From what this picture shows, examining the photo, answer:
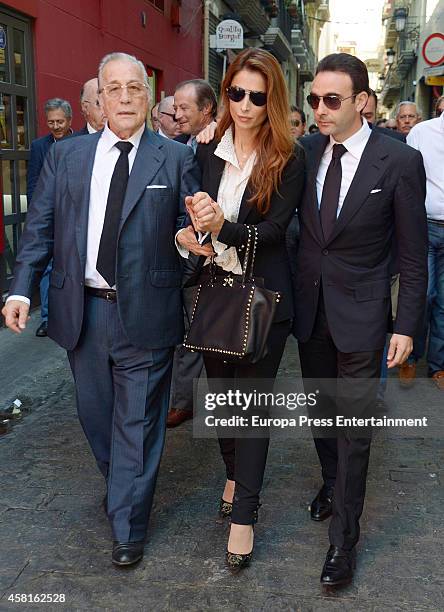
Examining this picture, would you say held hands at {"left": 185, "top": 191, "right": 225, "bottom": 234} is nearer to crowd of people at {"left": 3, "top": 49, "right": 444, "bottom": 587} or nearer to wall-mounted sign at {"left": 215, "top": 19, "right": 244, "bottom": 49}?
crowd of people at {"left": 3, "top": 49, "right": 444, "bottom": 587}

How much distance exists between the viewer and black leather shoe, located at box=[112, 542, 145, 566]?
3229 millimetres

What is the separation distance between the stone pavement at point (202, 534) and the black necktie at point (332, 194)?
4.57 ft

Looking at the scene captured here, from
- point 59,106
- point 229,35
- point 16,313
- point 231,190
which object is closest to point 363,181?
point 231,190

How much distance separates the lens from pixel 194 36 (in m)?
16.3

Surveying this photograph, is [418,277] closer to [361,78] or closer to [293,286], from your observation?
[293,286]

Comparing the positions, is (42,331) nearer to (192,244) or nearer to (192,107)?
(192,107)

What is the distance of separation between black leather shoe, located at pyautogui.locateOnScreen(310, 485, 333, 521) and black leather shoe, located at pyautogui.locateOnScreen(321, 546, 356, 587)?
0.49m

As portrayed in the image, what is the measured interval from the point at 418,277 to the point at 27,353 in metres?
4.16

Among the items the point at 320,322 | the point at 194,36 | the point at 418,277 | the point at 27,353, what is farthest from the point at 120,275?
the point at 194,36

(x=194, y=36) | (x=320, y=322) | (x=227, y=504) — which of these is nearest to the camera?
(x=320, y=322)

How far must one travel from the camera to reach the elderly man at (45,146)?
7059 mm

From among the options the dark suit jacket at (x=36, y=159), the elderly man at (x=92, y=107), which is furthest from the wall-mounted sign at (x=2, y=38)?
the elderly man at (x=92, y=107)

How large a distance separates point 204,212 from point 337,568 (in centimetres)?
150

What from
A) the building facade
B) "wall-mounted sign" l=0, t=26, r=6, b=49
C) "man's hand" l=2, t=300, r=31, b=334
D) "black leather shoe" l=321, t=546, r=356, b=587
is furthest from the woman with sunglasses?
"wall-mounted sign" l=0, t=26, r=6, b=49
